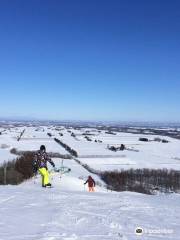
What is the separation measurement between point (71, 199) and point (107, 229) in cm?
378

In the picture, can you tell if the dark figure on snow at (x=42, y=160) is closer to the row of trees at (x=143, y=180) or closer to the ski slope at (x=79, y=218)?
the ski slope at (x=79, y=218)

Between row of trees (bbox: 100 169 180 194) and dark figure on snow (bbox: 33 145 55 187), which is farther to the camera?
row of trees (bbox: 100 169 180 194)

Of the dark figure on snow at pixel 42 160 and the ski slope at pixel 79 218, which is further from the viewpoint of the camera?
the dark figure on snow at pixel 42 160

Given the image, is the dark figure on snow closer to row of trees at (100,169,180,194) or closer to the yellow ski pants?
the yellow ski pants

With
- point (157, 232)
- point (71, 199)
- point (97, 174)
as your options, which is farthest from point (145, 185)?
point (157, 232)

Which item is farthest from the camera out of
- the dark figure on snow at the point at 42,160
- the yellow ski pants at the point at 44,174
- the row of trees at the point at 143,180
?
the row of trees at the point at 143,180

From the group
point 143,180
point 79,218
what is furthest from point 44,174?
point 143,180

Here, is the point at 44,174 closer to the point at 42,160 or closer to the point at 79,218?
the point at 42,160

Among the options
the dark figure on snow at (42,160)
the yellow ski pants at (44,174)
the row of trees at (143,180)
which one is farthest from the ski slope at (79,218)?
the row of trees at (143,180)

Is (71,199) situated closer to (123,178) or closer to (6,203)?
(6,203)

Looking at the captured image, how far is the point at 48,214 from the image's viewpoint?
7.95m

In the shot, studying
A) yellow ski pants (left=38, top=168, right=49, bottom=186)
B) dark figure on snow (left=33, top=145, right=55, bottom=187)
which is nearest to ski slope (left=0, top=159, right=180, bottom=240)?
dark figure on snow (left=33, top=145, right=55, bottom=187)

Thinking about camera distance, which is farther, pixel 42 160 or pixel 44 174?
pixel 44 174

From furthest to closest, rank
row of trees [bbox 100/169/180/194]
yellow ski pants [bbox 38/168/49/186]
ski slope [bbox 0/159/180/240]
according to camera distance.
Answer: row of trees [bbox 100/169/180/194], yellow ski pants [bbox 38/168/49/186], ski slope [bbox 0/159/180/240]
